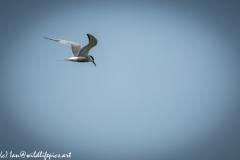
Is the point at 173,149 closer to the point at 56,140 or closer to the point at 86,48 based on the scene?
the point at 56,140

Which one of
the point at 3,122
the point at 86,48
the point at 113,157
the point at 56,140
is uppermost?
the point at 3,122

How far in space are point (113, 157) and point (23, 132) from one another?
27.7 metres

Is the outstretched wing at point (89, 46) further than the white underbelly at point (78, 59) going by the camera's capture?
No

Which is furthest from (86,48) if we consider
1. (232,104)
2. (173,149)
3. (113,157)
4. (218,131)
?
(232,104)

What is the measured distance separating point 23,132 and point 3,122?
6.14 metres

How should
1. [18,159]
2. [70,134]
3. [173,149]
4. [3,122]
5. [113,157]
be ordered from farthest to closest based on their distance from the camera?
[70,134] → [3,122] → [173,149] → [113,157] → [18,159]

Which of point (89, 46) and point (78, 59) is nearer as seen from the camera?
point (89, 46)

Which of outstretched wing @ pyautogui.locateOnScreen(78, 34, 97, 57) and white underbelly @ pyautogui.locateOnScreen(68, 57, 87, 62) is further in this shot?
white underbelly @ pyautogui.locateOnScreen(68, 57, 87, 62)

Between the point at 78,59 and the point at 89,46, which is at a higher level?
the point at 78,59

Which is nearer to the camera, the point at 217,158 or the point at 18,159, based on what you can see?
the point at 18,159

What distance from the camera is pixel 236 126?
121m

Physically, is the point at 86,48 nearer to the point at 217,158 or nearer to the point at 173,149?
the point at 217,158

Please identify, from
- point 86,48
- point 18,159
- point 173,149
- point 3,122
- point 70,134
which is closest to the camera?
point 86,48

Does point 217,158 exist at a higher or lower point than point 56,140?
lower
